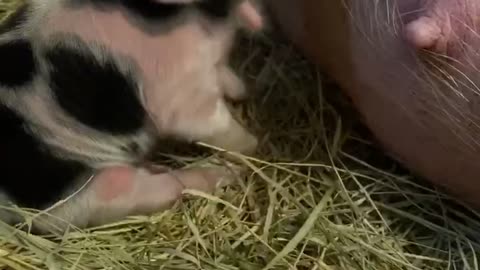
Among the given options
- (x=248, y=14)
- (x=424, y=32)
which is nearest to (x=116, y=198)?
(x=248, y=14)

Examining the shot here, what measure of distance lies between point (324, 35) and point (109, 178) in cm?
51

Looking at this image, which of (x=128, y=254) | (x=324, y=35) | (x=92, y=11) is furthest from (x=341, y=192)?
(x=92, y=11)

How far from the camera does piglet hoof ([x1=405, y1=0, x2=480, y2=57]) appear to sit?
136 centimetres

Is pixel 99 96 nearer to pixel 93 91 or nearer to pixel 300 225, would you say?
pixel 93 91

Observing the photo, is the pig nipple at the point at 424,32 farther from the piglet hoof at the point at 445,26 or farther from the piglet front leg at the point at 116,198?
the piglet front leg at the point at 116,198

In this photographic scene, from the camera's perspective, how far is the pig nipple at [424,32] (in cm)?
136

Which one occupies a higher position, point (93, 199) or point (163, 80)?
point (163, 80)

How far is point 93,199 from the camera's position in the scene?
1.70 m

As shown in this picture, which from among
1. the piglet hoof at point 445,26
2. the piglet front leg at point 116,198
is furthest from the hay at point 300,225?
the piglet hoof at point 445,26

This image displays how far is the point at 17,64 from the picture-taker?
1.63m

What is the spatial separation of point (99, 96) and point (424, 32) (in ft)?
2.03

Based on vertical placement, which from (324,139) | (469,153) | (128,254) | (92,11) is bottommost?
A: (128,254)

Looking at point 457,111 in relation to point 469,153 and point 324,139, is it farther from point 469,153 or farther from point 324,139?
point 324,139

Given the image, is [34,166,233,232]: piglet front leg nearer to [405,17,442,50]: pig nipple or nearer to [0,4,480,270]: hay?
[0,4,480,270]: hay
